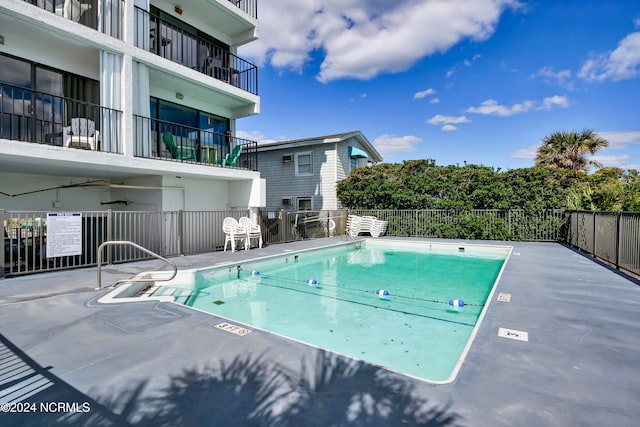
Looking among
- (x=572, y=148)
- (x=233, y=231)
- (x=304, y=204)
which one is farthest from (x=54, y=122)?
(x=572, y=148)

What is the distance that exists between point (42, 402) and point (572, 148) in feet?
76.6

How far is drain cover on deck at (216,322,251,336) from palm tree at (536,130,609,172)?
67.0 ft

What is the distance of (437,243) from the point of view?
530 inches

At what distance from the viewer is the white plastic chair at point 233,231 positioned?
446 inches

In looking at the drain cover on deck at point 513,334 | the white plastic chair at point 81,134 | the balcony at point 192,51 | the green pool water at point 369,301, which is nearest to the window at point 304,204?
Answer: the green pool water at point 369,301

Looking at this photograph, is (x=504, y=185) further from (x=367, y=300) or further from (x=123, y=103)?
(x=123, y=103)

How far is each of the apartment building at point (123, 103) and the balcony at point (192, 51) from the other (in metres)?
0.04

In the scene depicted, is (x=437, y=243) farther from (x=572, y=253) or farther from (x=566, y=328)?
(x=566, y=328)

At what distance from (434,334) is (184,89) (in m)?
11.1

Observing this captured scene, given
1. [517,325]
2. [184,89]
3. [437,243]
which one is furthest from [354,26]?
[517,325]

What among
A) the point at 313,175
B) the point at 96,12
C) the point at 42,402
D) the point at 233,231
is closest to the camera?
the point at 42,402

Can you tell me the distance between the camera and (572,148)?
18250 mm

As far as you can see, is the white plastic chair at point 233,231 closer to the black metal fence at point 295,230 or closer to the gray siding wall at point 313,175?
the black metal fence at point 295,230

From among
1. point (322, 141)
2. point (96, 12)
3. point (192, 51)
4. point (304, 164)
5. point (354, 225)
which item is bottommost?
point (354, 225)
